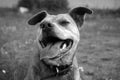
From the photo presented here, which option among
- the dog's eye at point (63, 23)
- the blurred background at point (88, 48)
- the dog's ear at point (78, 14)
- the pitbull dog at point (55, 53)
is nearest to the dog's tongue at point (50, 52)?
the pitbull dog at point (55, 53)

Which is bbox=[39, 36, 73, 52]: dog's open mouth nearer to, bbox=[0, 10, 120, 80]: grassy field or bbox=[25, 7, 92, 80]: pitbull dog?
bbox=[25, 7, 92, 80]: pitbull dog

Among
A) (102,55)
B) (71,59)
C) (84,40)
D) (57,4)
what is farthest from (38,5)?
(71,59)

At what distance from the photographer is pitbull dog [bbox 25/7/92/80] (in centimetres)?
381

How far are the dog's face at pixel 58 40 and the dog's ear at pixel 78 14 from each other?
1.0 inches

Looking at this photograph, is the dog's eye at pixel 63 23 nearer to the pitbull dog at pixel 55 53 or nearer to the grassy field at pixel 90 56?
the pitbull dog at pixel 55 53

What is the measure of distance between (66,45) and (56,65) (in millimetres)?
364

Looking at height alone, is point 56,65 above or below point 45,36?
below

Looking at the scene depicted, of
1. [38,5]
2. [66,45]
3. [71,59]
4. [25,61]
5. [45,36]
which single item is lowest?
[38,5]

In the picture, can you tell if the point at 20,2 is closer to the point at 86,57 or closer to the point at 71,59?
the point at 86,57

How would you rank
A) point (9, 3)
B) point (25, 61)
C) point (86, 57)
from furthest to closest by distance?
→ point (9, 3) < point (86, 57) < point (25, 61)

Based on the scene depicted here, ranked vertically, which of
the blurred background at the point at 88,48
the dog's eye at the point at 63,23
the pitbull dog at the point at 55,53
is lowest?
the blurred background at the point at 88,48

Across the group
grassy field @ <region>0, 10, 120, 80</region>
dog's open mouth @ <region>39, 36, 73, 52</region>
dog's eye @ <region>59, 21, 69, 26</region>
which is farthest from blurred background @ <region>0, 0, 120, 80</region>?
dog's eye @ <region>59, 21, 69, 26</region>

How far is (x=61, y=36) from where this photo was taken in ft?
12.7

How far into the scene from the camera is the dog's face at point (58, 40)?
3.79m
